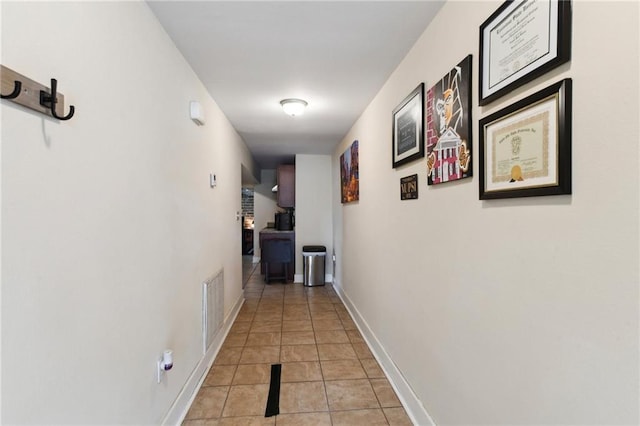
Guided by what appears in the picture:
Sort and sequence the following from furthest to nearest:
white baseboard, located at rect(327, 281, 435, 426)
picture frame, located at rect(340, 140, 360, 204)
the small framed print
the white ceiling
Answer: picture frame, located at rect(340, 140, 360, 204) → the small framed print → white baseboard, located at rect(327, 281, 435, 426) → the white ceiling

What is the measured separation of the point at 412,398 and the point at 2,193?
2.14 metres

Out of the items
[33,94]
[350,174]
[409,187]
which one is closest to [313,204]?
[350,174]

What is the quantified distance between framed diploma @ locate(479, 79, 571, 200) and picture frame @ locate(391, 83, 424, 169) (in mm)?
634

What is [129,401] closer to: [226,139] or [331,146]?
[226,139]

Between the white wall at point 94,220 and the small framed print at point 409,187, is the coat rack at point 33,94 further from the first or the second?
the small framed print at point 409,187

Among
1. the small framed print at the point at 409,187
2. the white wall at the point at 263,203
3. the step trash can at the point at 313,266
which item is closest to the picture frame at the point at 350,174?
the step trash can at the point at 313,266

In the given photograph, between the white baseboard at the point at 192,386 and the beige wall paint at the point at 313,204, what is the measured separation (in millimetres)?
2616

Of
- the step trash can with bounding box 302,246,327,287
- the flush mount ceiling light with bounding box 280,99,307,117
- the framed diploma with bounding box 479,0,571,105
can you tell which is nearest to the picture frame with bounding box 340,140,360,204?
the flush mount ceiling light with bounding box 280,99,307,117

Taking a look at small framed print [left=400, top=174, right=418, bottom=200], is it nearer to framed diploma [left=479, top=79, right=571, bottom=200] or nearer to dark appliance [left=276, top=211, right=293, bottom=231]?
framed diploma [left=479, top=79, right=571, bottom=200]

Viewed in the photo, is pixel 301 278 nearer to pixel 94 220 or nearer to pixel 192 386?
pixel 192 386

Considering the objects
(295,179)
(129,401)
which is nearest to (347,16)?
(129,401)

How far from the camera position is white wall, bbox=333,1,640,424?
Answer: 0.72 m

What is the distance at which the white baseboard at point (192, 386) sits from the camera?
1.80 metres

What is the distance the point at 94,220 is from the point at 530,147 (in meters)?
1.48
